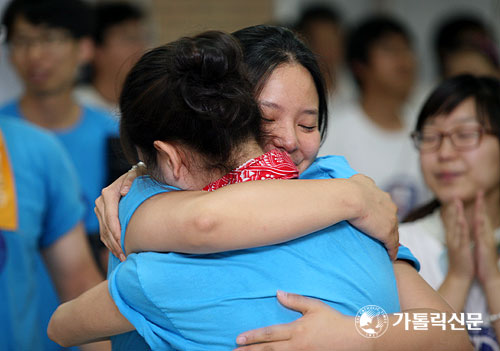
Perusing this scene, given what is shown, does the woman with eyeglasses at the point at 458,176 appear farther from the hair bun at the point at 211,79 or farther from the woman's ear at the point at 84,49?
the woman's ear at the point at 84,49

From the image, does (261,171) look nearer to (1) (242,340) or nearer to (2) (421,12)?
(1) (242,340)

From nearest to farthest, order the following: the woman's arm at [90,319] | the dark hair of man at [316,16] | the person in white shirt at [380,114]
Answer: the woman's arm at [90,319]
the person in white shirt at [380,114]
the dark hair of man at [316,16]

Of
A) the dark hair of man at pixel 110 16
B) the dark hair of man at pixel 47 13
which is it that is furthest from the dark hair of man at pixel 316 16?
the dark hair of man at pixel 47 13

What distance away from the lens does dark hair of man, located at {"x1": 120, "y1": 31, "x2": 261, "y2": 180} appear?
3.18ft

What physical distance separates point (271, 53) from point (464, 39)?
9.56 ft

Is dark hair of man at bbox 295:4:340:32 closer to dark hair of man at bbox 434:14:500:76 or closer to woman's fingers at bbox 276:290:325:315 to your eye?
dark hair of man at bbox 434:14:500:76

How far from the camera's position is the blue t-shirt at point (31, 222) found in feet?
5.08

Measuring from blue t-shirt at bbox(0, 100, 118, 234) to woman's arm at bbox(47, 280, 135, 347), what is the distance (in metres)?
1.21

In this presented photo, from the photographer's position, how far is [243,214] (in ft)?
3.00

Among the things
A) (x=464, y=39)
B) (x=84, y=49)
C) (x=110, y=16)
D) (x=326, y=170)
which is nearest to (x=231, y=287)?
(x=326, y=170)

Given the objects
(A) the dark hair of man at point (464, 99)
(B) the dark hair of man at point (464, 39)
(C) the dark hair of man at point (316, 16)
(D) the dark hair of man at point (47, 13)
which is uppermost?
(C) the dark hair of man at point (316, 16)

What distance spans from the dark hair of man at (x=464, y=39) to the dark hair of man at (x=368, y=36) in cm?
33

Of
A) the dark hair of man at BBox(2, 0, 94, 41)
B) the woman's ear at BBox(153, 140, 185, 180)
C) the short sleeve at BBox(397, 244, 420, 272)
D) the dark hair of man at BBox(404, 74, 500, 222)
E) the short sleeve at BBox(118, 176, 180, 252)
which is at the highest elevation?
the dark hair of man at BBox(2, 0, 94, 41)

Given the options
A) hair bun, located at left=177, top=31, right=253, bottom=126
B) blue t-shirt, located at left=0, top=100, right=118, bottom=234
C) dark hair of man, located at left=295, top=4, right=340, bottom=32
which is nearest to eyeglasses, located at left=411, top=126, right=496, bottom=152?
hair bun, located at left=177, top=31, right=253, bottom=126
